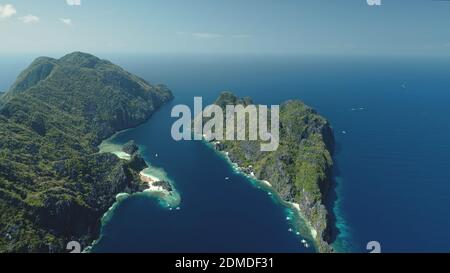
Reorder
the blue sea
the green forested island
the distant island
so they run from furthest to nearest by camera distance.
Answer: the distant island
the blue sea
the green forested island

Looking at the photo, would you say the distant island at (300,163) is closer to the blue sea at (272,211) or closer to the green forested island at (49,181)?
the blue sea at (272,211)

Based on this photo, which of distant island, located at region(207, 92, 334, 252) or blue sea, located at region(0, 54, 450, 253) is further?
distant island, located at region(207, 92, 334, 252)

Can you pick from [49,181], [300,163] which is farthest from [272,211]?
[49,181]

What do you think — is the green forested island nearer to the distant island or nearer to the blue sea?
the blue sea

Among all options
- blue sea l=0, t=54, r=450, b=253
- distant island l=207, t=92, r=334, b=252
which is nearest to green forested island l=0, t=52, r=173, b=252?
blue sea l=0, t=54, r=450, b=253

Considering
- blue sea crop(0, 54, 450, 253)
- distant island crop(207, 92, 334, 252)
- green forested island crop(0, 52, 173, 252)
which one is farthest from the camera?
distant island crop(207, 92, 334, 252)

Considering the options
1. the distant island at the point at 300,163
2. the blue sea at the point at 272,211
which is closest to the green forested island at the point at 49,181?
the blue sea at the point at 272,211
